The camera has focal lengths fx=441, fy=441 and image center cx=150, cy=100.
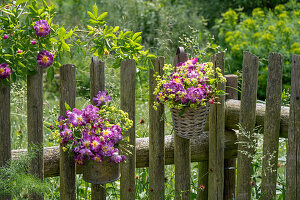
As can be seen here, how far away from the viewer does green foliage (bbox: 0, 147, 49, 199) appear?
89.8 inches

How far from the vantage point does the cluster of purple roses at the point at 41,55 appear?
221 centimetres

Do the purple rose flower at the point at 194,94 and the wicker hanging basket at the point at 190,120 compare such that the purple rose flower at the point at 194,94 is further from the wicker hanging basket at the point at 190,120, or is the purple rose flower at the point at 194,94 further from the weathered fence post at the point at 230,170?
Result: the weathered fence post at the point at 230,170

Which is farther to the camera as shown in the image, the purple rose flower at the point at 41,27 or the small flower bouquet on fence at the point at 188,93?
the small flower bouquet on fence at the point at 188,93

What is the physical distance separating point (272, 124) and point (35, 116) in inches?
52.8

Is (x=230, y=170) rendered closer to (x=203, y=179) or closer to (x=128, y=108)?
(x=203, y=179)

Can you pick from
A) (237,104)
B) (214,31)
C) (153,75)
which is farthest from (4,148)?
(214,31)

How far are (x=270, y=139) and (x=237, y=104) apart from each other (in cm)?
34

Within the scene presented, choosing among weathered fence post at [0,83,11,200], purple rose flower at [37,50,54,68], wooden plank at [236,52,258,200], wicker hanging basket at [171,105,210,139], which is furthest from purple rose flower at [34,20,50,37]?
wooden plank at [236,52,258,200]

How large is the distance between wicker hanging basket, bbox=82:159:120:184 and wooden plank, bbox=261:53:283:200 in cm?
87

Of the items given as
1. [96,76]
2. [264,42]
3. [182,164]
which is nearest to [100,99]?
[96,76]

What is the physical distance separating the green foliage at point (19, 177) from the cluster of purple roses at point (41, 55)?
0.44m

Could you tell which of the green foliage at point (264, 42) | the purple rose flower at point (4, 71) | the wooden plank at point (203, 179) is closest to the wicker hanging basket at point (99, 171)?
the purple rose flower at point (4, 71)

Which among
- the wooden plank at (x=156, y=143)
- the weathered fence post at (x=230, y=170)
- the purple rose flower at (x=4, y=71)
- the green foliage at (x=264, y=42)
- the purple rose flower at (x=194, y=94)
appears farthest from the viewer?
the green foliage at (x=264, y=42)

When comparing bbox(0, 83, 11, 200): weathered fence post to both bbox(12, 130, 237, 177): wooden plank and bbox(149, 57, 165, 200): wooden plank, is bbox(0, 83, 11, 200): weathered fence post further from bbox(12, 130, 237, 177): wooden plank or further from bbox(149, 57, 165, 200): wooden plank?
bbox(149, 57, 165, 200): wooden plank
